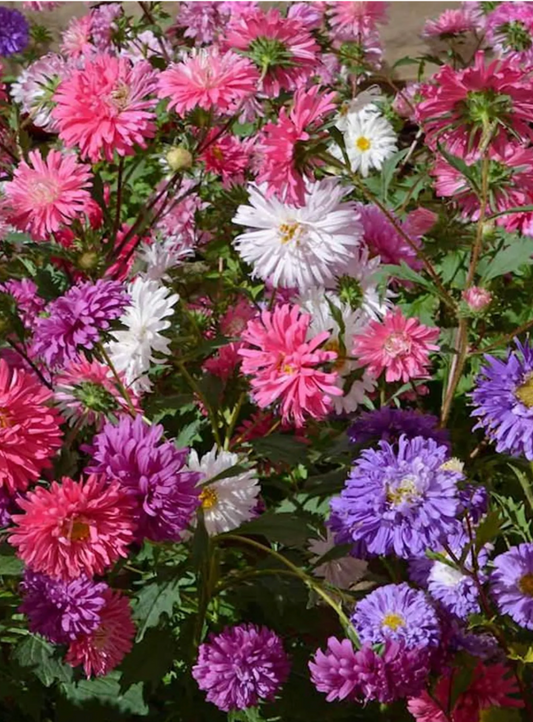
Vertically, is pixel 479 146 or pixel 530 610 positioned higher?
pixel 479 146

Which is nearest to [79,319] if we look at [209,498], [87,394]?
[87,394]

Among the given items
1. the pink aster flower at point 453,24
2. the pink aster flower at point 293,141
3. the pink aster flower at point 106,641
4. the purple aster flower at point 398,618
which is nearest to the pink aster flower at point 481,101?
the pink aster flower at point 293,141

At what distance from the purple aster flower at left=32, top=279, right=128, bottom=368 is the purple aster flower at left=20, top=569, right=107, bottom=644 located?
21 cm

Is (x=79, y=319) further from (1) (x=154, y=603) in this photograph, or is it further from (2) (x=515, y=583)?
(2) (x=515, y=583)

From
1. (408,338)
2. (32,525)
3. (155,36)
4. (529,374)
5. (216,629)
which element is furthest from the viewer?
(155,36)

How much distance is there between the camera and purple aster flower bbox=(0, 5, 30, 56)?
1.95 meters

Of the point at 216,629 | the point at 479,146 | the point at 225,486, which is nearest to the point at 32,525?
the point at 225,486

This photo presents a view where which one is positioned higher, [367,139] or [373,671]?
[367,139]

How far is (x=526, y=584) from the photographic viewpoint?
96cm

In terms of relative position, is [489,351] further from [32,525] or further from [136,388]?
[32,525]

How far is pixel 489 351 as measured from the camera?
1100mm

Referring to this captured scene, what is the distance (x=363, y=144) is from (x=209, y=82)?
611mm

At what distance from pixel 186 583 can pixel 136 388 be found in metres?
0.25

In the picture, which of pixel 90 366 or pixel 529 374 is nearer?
pixel 529 374
